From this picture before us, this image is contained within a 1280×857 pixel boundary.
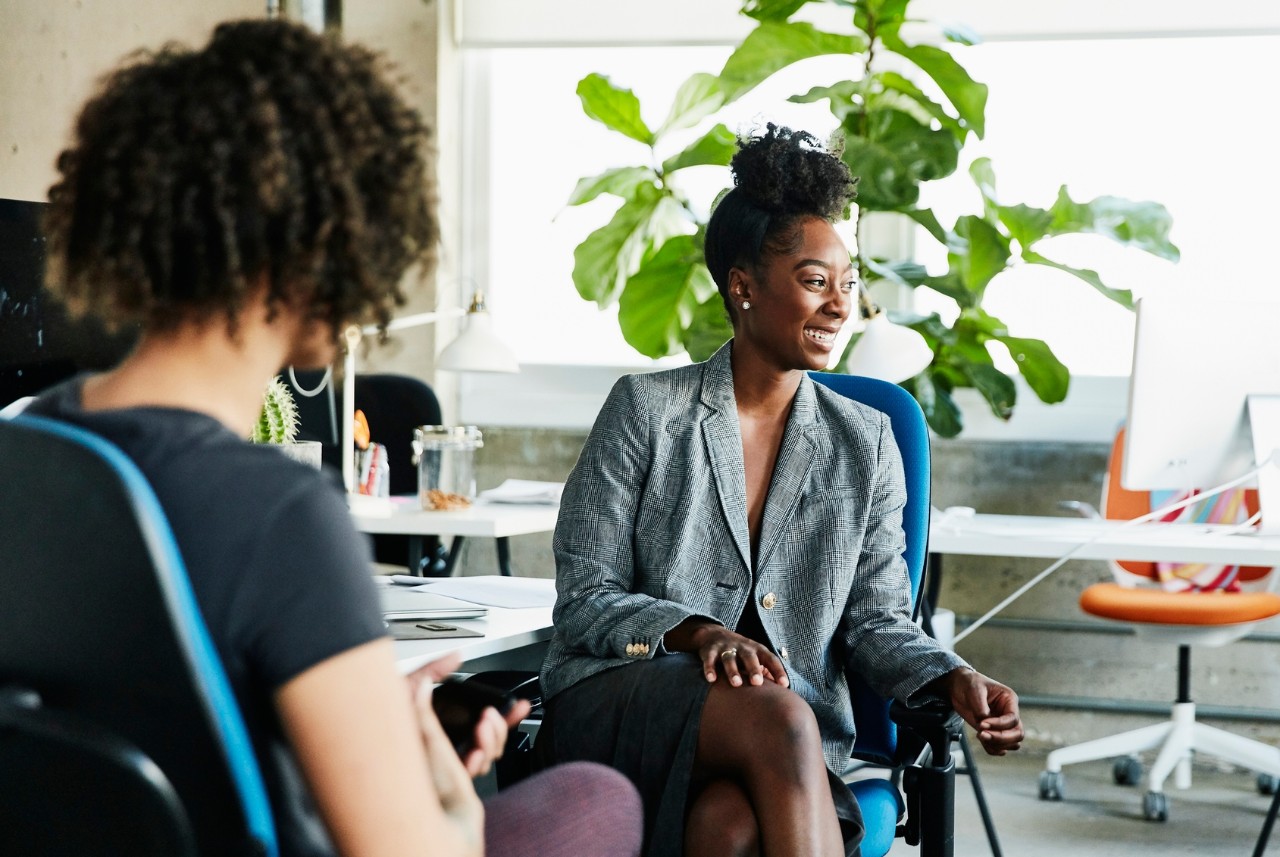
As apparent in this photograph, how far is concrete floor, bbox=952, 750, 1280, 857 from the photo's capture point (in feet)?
10.6

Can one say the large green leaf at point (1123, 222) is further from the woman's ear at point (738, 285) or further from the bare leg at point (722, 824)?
the bare leg at point (722, 824)

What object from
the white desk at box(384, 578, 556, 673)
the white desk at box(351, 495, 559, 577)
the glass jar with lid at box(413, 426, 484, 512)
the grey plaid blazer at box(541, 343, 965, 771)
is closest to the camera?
the white desk at box(384, 578, 556, 673)

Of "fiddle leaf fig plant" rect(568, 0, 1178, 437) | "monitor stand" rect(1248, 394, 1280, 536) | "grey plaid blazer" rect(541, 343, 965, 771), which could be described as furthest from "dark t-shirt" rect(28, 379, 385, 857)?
"fiddle leaf fig plant" rect(568, 0, 1178, 437)

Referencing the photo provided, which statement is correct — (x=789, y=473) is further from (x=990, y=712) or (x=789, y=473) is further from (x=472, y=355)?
(x=472, y=355)

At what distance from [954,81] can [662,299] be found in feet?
3.20

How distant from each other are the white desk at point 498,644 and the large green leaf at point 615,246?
190 cm

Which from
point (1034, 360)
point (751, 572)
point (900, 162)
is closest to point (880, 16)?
point (900, 162)

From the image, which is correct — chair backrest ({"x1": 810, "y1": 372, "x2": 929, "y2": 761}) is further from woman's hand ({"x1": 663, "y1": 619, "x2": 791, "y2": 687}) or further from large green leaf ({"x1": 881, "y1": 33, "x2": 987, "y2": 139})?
large green leaf ({"x1": 881, "y1": 33, "x2": 987, "y2": 139})

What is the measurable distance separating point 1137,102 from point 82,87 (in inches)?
133

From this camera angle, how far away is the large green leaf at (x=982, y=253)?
12.0 ft

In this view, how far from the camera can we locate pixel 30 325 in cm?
198

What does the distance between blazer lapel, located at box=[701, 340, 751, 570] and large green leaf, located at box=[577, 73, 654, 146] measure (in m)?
2.06

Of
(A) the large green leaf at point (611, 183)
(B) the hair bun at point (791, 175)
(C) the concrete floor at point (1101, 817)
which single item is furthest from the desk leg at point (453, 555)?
(B) the hair bun at point (791, 175)

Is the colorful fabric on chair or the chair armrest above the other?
the chair armrest
